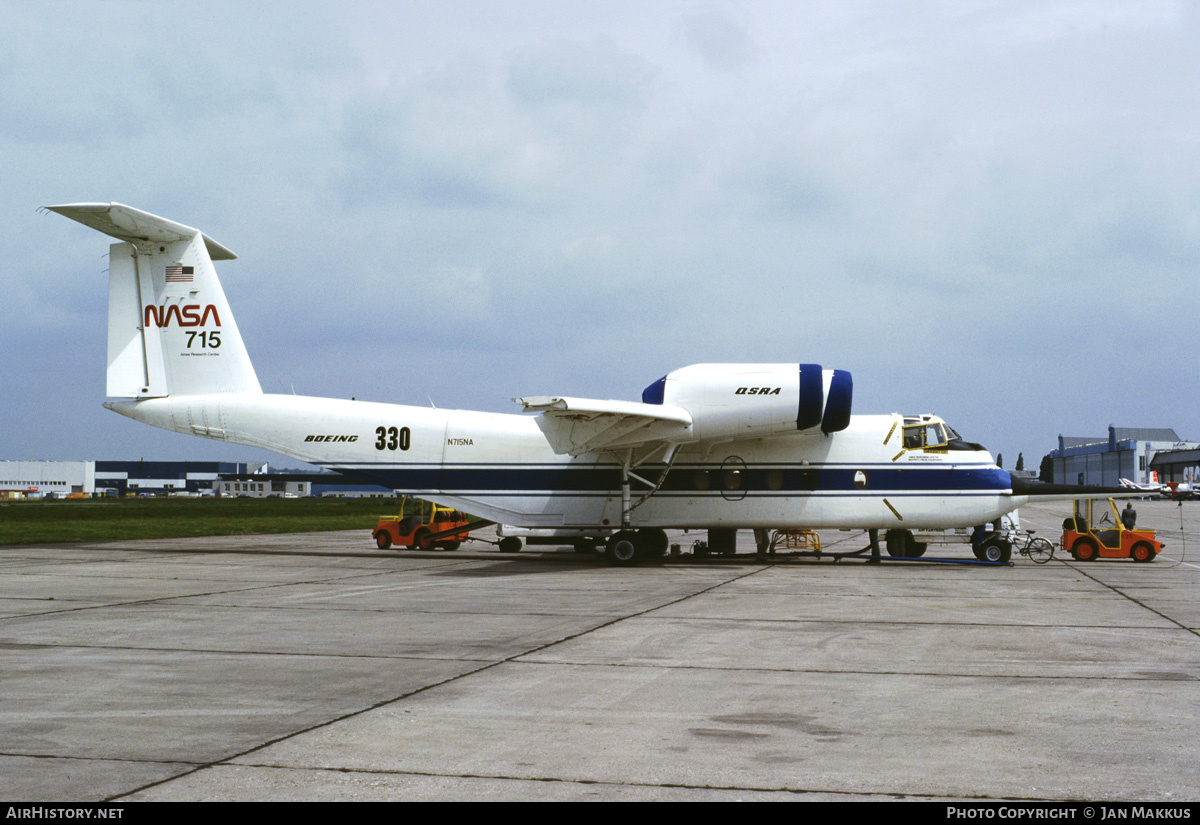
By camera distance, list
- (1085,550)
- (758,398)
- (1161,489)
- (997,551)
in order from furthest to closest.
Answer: (1161,489) < (1085,550) < (997,551) < (758,398)

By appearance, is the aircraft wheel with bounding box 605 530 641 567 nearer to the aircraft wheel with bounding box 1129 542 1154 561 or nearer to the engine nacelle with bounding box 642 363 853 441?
the engine nacelle with bounding box 642 363 853 441

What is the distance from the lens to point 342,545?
28.5 meters

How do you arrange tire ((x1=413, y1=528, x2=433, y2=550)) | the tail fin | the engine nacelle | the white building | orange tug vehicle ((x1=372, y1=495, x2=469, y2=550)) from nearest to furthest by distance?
the engine nacelle, the tail fin, orange tug vehicle ((x1=372, y1=495, x2=469, y2=550)), tire ((x1=413, y1=528, x2=433, y2=550)), the white building

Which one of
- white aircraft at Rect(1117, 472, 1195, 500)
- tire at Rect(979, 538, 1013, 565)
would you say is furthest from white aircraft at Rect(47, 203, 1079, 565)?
white aircraft at Rect(1117, 472, 1195, 500)

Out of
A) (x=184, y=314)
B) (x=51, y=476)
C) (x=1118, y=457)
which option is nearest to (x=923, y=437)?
(x=184, y=314)

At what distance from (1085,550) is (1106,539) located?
1.69ft

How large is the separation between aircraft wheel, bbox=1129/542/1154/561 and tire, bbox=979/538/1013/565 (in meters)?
3.67

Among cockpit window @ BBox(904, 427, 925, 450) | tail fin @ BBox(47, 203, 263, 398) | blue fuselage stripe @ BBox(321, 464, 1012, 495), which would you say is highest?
tail fin @ BBox(47, 203, 263, 398)

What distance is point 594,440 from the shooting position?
1989 cm

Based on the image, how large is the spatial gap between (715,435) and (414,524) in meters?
10.7

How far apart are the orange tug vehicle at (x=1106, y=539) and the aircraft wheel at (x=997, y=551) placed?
8.83 ft

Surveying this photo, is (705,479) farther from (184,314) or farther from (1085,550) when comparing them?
(184,314)

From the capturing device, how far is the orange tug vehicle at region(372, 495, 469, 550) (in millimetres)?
26469

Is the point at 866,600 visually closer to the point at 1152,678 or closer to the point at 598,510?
the point at 1152,678
